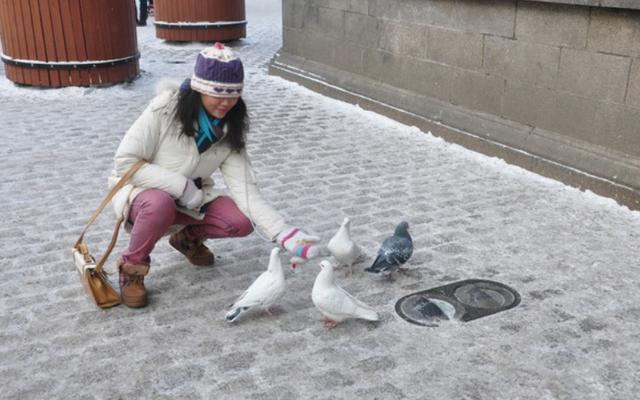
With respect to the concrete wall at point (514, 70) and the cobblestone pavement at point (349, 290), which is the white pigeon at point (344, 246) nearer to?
the cobblestone pavement at point (349, 290)

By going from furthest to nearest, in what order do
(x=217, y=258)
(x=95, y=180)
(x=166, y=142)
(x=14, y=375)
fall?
(x=95, y=180) → (x=217, y=258) → (x=166, y=142) → (x=14, y=375)

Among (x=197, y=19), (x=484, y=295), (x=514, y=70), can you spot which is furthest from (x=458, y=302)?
(x=197, y=19)

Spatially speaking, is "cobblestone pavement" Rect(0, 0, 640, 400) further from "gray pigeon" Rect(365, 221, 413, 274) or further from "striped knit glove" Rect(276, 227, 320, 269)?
"striped knit glove" Rect(276, 227, 320, 269)

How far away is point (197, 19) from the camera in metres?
13.2

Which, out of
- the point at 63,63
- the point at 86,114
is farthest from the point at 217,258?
the point at 63,63

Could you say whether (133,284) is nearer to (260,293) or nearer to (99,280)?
(99,280)

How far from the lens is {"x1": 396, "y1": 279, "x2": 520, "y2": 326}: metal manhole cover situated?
144 inches

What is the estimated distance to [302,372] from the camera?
10.4ft

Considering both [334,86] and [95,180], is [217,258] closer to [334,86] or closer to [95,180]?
[95,180]

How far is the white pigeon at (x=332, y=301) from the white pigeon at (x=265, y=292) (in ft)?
0.70

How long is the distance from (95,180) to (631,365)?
4.41 meters

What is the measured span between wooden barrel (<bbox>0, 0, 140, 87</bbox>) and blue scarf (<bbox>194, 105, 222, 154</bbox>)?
19.6ft

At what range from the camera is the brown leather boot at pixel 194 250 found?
4.22m

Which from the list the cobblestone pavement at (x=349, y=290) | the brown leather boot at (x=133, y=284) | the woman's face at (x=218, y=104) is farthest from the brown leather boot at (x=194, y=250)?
the woman's face at (x=218, y=104)
